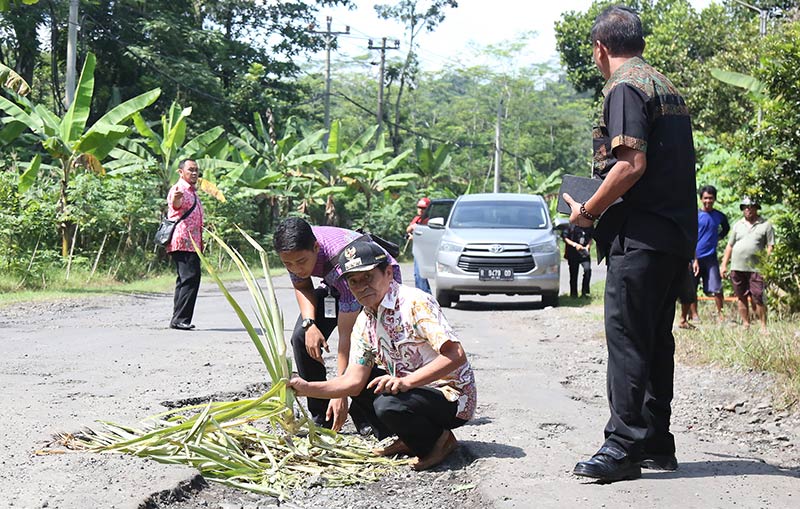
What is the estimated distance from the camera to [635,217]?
5.10 m

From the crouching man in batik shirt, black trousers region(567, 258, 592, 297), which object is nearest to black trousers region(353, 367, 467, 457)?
the crouching man in batik shirt

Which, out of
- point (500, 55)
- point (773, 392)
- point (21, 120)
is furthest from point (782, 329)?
point (500, 55)

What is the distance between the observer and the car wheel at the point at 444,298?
16.4 metres

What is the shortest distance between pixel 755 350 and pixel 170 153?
16.5 m

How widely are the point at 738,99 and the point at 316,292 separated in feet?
76.3

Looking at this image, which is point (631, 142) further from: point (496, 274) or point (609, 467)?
point (496, 274)

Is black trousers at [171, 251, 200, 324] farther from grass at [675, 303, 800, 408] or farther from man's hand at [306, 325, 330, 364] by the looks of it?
man's hand at [306, 325, 330, 364]

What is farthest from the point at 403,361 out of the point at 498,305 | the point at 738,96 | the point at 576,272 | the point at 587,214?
the point at 738,96

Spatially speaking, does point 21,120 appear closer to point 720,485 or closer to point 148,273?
point 148,273

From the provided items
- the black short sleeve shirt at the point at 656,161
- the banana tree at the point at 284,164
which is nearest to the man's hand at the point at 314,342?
the black short sleeve shirt at the point at 656,161

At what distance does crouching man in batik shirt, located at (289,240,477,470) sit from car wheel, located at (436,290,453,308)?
10.8 m

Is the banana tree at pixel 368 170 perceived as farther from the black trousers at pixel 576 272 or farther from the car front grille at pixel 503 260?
the car front grille at pixel 503 260

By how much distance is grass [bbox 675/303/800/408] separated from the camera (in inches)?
311

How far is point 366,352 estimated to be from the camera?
17.9ft
